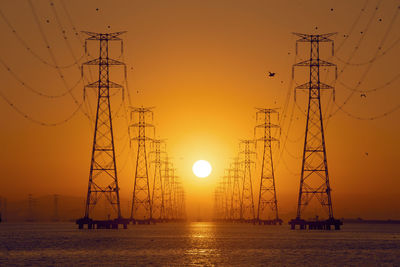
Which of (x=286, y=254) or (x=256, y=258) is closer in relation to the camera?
(x=256, y=258)

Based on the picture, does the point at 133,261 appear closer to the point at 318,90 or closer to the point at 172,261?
the point at 172,261

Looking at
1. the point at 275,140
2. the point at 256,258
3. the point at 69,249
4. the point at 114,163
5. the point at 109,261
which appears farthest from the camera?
the point at 275,140

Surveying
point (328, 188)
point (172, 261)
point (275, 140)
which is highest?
point (275, 140)

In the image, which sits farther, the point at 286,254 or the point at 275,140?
the point at 275,140

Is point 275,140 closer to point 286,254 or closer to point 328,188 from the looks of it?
point 328,188

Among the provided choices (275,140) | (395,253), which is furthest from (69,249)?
(275,140)

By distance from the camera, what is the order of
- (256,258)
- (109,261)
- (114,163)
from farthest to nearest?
(114,163) → (256,258) → (109,261)

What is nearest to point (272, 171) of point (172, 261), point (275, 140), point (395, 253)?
point (275, 140)

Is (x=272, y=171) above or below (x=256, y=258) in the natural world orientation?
above

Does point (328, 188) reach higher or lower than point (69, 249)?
higher
